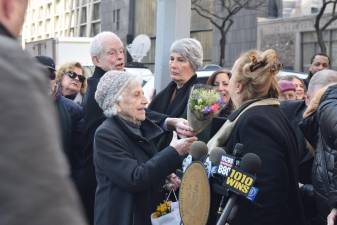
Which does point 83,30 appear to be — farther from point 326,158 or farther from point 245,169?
point 245,169

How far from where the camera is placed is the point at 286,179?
11.3 feet

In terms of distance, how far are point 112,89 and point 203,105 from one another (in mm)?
607

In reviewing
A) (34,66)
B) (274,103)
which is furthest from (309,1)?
(34,66)

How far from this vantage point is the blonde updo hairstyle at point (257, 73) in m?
3.56

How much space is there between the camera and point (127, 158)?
380 centimetres

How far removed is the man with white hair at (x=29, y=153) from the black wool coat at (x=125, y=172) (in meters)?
2.70

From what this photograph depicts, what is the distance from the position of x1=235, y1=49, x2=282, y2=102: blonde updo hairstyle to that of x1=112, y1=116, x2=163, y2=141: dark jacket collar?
0.75 metres

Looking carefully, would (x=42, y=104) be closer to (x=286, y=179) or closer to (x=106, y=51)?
(x=286, y=179)

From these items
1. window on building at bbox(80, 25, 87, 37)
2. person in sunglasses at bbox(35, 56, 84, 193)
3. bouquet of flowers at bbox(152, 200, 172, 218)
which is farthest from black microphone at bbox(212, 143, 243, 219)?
window on building at bbox(80, 25, 87, 37)

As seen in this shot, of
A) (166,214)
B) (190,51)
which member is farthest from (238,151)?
(190,51)

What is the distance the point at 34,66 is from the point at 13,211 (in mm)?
248

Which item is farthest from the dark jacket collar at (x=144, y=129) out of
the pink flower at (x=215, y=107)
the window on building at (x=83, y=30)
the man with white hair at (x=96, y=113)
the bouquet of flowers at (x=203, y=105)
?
the window on building at (x=83, y=30)

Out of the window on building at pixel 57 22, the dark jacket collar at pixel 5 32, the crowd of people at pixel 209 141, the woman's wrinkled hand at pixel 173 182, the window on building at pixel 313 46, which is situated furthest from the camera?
the window on building at pixel 57 22

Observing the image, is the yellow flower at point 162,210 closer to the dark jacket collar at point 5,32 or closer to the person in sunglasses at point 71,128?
the person in sunglasses at point 71,128
